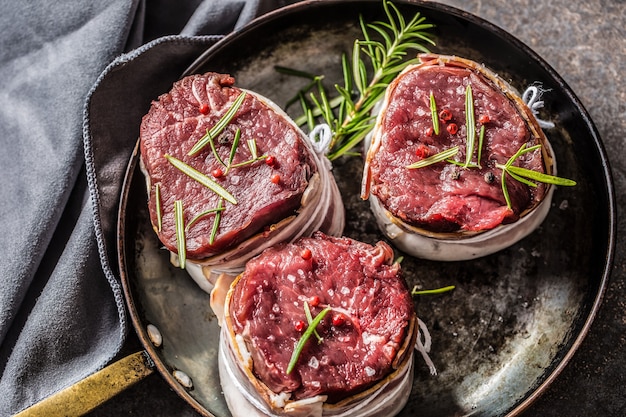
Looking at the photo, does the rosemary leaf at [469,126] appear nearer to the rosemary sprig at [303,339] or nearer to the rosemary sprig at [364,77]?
the rosemary sprig at [364,77]

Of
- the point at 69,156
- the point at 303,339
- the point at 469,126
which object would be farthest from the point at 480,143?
the point at 69,156

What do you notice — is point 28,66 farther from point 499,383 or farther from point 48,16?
point 499,383

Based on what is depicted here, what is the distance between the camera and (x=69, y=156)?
3.01m

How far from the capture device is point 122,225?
284 centimetres

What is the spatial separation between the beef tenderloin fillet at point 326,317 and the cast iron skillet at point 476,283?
0.47 metres

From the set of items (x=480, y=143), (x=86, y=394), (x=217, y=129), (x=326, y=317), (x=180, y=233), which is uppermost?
(x=217, y=129)

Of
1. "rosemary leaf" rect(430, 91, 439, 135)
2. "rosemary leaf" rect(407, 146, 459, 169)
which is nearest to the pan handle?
"rosemary leaf" rect(407, 146, 459, 169)

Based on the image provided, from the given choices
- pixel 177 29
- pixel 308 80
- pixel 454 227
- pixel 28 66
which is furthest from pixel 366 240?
pixel 28 66

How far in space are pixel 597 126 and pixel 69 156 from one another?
2182 millimetres

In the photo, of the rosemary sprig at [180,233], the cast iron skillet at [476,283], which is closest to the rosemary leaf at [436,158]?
the cast iron skillet at [476,283]

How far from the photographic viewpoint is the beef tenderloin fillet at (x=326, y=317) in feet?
7.91

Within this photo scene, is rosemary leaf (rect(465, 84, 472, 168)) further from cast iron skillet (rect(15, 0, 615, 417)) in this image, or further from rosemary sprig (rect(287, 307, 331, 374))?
rosemary sprig (rect(287, 307, 331, 374))

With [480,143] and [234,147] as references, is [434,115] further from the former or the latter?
[234,147]

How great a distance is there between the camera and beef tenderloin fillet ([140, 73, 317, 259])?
255cm
